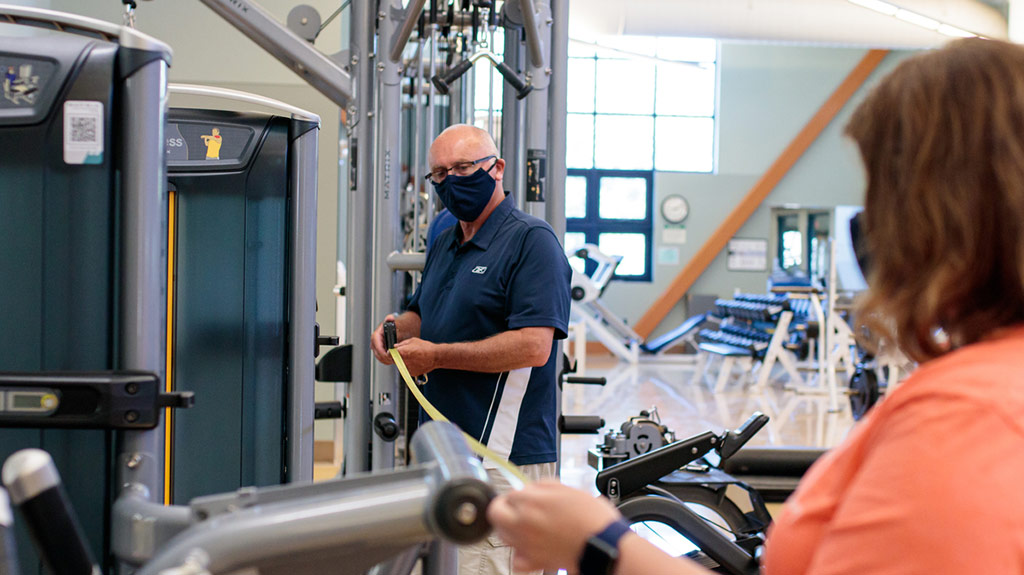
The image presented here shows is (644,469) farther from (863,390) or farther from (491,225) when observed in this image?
(863,390)

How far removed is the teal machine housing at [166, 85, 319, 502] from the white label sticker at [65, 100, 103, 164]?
2.82ft

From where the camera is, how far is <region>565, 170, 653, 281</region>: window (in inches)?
547

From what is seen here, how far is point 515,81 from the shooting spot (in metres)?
2.72

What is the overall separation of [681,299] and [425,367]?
40.0ft

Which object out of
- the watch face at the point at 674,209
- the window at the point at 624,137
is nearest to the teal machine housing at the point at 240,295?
the window at the point at 624,137

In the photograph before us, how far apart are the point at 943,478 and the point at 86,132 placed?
1131mm

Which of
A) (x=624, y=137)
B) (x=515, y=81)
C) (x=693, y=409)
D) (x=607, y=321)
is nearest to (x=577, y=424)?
(x=515, y=81)

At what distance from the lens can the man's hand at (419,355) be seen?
2150 mm

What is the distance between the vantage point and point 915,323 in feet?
2.52

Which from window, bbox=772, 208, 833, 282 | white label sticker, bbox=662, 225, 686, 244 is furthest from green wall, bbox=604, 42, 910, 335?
window, bbox=772, 208, 833, 282

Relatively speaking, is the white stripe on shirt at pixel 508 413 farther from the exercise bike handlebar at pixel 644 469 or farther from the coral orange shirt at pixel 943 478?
the coral orange shirt at pixel 943 478

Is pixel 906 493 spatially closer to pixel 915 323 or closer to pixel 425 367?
pixel 915 323

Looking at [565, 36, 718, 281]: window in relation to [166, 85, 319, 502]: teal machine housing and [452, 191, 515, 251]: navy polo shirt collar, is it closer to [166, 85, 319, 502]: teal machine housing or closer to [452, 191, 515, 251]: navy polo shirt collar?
[452, 191, 515, 251]: navy polo shirt collar

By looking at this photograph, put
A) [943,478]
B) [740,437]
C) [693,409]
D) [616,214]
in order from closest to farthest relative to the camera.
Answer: [943,478], [740,437], [693,409], [616,214]
